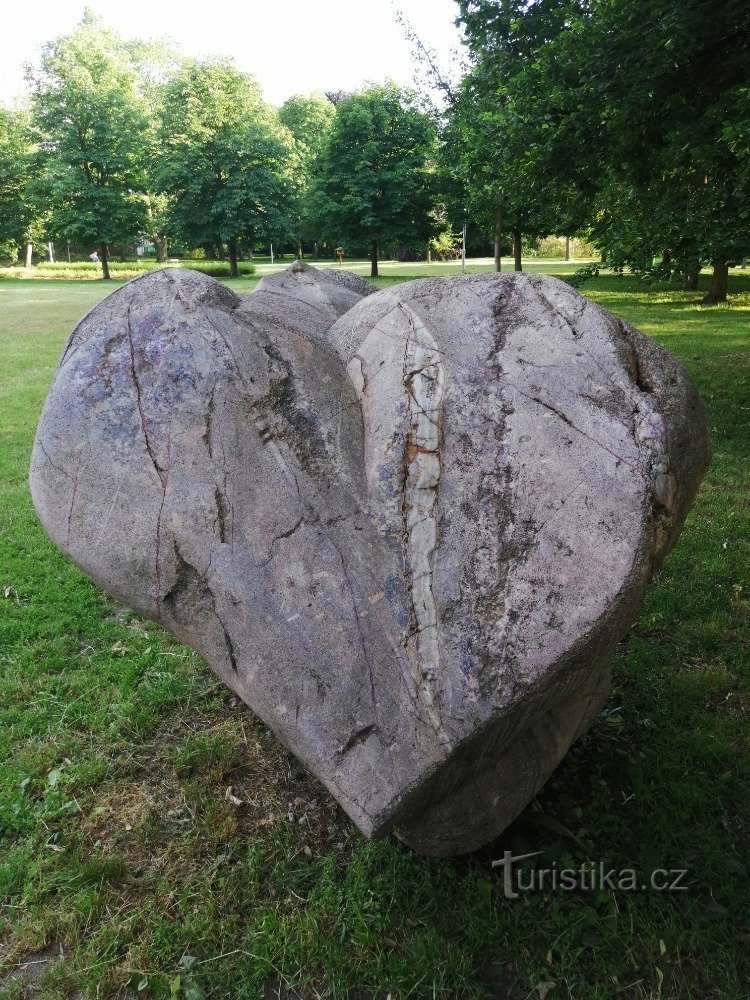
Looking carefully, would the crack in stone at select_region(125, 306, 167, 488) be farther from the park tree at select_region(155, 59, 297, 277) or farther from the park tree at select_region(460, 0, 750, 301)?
the park tree at select_region(155, 59, 297, 277)

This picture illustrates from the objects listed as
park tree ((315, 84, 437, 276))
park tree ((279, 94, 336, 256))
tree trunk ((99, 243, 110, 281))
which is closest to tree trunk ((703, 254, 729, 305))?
park tree ((315, 84, 437, 276))

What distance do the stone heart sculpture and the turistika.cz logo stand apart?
0.89 ft

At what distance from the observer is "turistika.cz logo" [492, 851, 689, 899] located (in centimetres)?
296

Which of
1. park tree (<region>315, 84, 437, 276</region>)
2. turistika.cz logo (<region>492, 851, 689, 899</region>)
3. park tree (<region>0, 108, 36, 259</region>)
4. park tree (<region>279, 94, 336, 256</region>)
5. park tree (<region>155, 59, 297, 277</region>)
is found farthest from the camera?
park tree (<region>279, 94, 336, 256</region>)

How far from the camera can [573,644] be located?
7.14 ft

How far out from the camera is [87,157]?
104 ft

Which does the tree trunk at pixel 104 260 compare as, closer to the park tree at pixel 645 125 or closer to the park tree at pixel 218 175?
the park tree at pixel 218 175

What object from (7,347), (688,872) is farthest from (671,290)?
(688,872)

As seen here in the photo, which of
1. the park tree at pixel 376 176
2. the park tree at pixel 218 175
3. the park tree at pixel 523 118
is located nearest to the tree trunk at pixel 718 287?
the park tree at pixel 523 118

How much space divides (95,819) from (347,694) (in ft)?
5.75

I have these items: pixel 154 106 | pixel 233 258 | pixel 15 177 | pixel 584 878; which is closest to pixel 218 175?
pixel 233 258

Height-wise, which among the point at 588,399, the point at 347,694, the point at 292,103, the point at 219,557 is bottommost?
the point at 347,694

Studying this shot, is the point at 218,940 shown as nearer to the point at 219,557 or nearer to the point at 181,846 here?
the point at 181,846

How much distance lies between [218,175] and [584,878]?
1234 inches
